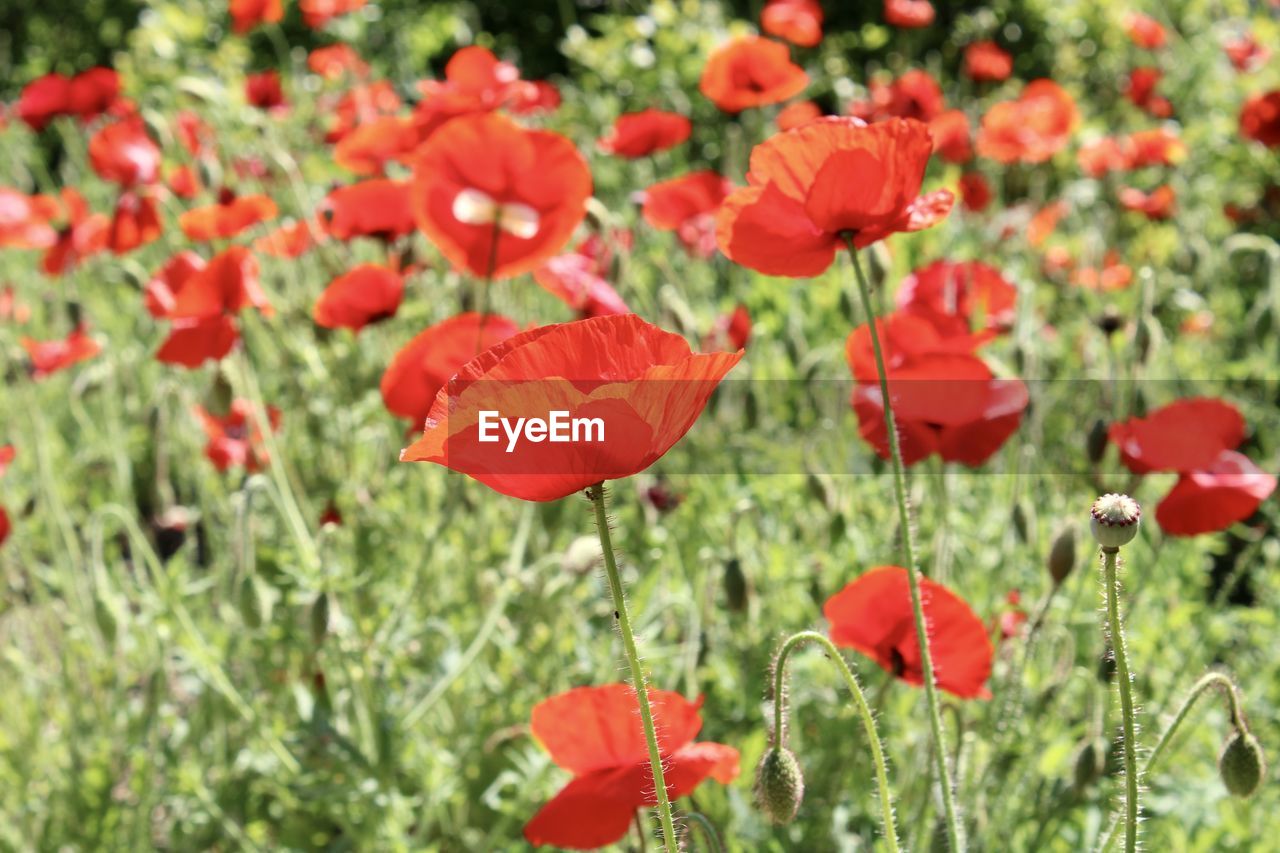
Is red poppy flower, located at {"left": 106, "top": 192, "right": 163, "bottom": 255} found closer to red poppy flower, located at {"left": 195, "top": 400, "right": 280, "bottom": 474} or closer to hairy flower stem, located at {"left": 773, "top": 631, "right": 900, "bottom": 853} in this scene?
red poppy flower, located at {"left": 195, "top": 400, "right": 280, "bottom": 474}

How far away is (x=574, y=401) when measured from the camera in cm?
76

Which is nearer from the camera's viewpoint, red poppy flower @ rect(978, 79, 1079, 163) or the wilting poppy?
the wilting poppy

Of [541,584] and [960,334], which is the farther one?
[541,584]

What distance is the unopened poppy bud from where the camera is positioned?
79cm

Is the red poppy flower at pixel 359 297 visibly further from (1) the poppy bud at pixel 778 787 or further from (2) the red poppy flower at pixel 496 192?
(1) the poppy bud at pixel 778 787

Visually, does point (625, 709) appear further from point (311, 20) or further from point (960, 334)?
point (311, 20)

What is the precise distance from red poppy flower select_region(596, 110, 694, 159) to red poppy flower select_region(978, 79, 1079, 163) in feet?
3.51

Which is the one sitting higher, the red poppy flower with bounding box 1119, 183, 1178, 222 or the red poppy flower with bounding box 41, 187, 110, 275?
the red poppy flower with bounding box 41, 187, 110, 275

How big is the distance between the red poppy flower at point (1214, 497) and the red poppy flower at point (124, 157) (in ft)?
6.97

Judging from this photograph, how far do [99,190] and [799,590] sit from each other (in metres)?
3.87

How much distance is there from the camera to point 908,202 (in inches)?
44.1

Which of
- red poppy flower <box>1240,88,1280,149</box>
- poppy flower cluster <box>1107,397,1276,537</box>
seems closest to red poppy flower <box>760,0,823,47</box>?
red poppy flower <box>1240,88,1280,149</box>

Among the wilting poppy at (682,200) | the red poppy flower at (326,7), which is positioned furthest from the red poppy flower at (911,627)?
the red poppy flower at (326,7)

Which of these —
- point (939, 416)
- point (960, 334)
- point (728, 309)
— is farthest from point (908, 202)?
point (728, 309)
